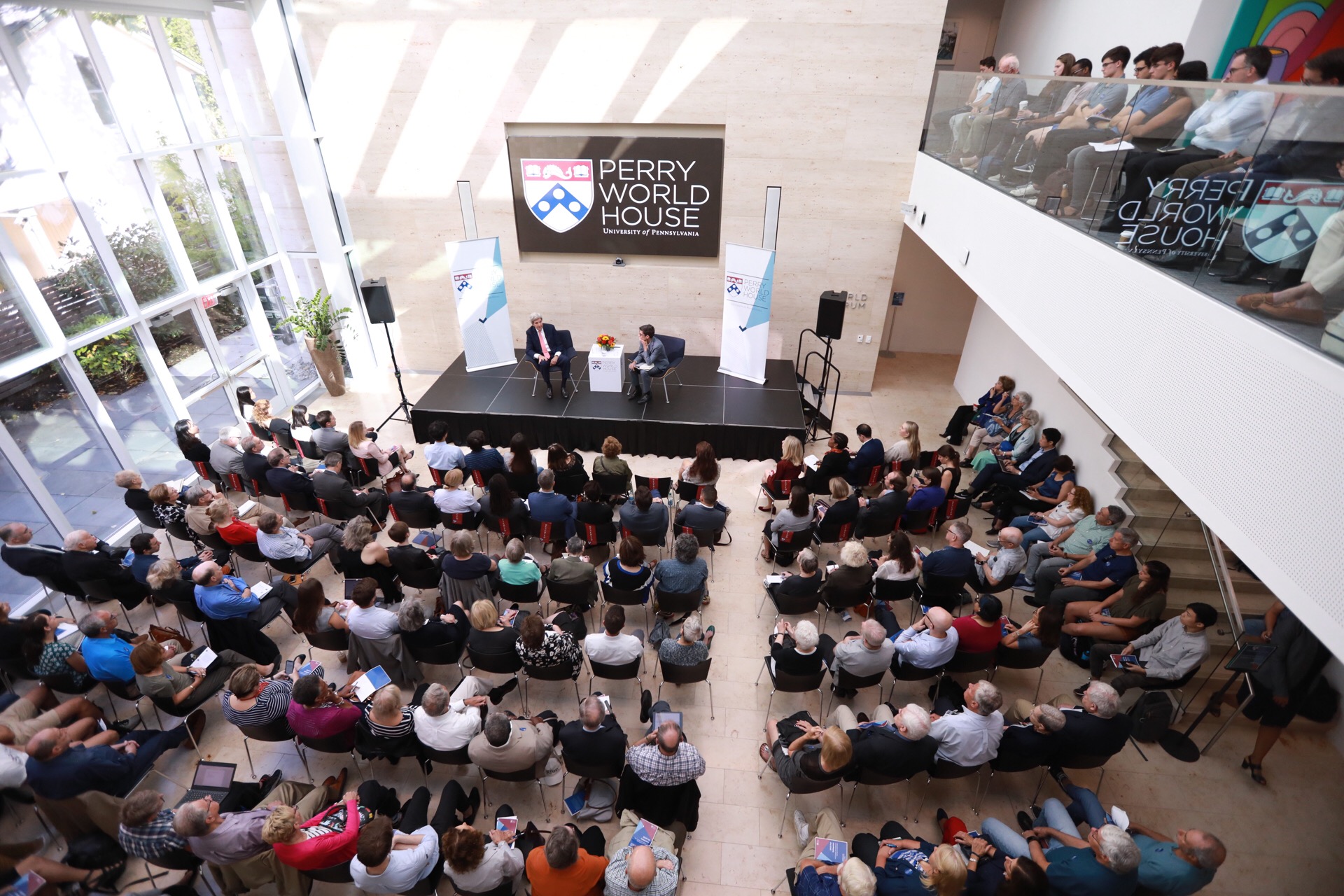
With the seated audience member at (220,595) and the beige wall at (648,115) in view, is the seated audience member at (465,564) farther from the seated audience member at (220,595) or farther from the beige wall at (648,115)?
the beige wall at (648,115)

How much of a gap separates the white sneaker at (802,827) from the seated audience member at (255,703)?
12.1ft

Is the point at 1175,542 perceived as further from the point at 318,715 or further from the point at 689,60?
the point at 689,60

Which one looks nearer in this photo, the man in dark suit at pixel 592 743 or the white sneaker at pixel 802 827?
the man in dark suit at pixel 592 743

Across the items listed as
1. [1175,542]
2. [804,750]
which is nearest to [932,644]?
[804,750]

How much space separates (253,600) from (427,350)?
6677mm

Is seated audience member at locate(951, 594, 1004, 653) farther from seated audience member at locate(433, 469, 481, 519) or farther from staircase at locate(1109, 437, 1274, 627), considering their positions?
seated audience member at locate(433, 469, 481, 519)

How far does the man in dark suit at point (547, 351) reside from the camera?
897 cm

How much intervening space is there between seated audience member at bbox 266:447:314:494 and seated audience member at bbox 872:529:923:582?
5.96 meters

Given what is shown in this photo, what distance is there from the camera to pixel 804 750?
13.8 ft

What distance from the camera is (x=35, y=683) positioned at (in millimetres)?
5473

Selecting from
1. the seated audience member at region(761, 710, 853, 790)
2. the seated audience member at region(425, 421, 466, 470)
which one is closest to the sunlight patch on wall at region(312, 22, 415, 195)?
the seated audience member at region(425, 421, 466, 470)

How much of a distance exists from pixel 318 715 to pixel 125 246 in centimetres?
671

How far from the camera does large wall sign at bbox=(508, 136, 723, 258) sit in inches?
363

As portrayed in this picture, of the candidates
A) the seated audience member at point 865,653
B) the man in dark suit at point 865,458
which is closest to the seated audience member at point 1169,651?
the seated audience member at point 865,653
